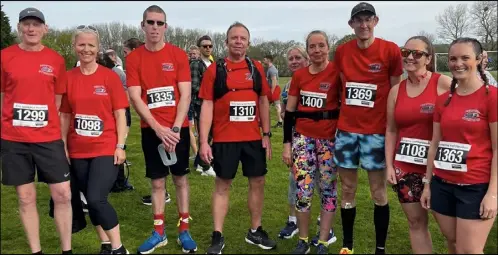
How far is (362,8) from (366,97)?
75 cm

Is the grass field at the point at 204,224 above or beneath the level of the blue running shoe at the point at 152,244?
beneath

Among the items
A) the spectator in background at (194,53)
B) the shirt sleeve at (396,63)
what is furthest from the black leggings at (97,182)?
the spectator in background at (194,53)

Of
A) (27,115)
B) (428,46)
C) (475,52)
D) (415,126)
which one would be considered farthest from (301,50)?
(27,115)

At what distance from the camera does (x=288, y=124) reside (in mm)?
4121

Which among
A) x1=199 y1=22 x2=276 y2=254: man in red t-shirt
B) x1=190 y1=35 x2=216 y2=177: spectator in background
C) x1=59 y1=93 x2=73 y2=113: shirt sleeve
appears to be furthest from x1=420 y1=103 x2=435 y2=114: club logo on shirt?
x1=190 y1=35 x2=216 y2=177: spectator in background

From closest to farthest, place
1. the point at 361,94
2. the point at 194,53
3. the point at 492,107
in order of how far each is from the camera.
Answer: the point at 492,107 → the point at 361,94 → the point at 194,53

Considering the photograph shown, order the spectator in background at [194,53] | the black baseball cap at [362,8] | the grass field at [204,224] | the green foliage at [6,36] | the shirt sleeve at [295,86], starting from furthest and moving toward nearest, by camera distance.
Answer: the spectator in background at [194,53] < the green foliage at [6,36] < the grass field at [204,224] < the shirt sleeve at [295,86] < the black baseball cap at [362,8]

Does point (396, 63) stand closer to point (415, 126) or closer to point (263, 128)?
point (415, 126)

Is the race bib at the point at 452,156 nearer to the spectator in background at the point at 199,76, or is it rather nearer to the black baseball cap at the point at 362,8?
the black baseball cap at the point at 362,8

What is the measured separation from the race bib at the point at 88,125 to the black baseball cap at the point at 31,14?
858mm

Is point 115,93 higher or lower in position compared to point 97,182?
higher

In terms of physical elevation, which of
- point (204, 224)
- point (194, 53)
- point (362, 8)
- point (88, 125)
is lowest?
point (204, 224)

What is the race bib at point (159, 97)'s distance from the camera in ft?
13.5

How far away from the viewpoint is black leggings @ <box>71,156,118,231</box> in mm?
3734
